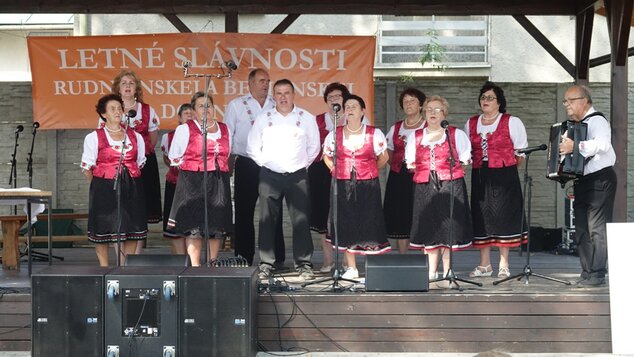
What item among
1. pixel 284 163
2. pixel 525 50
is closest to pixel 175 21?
pixel 284 163

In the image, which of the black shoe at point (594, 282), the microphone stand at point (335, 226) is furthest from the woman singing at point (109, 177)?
the black shoe at point (594, 282)

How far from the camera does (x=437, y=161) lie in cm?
673

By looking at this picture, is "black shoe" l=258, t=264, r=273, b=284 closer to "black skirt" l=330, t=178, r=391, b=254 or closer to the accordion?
"black skirt" l=330, t=178, r=391, b=254

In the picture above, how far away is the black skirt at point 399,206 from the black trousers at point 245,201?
92 cm

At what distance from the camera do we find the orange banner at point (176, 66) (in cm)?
895

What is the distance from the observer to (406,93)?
734 cm

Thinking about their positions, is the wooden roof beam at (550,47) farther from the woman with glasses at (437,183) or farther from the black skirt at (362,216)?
the black skirt at (362,216)

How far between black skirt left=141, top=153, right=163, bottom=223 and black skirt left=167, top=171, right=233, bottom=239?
761 millimetres

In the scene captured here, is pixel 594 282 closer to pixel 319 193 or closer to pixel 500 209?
pixel 500 209

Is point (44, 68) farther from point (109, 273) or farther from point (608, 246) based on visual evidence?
point (608, 246)

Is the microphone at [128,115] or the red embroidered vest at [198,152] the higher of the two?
the microphone at [128,115]

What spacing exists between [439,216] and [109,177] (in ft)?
8.11

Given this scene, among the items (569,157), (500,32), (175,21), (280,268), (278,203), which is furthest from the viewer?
(500,32)

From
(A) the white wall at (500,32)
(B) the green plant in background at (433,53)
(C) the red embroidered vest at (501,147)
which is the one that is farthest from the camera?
(A) the white wall at (500,32)
